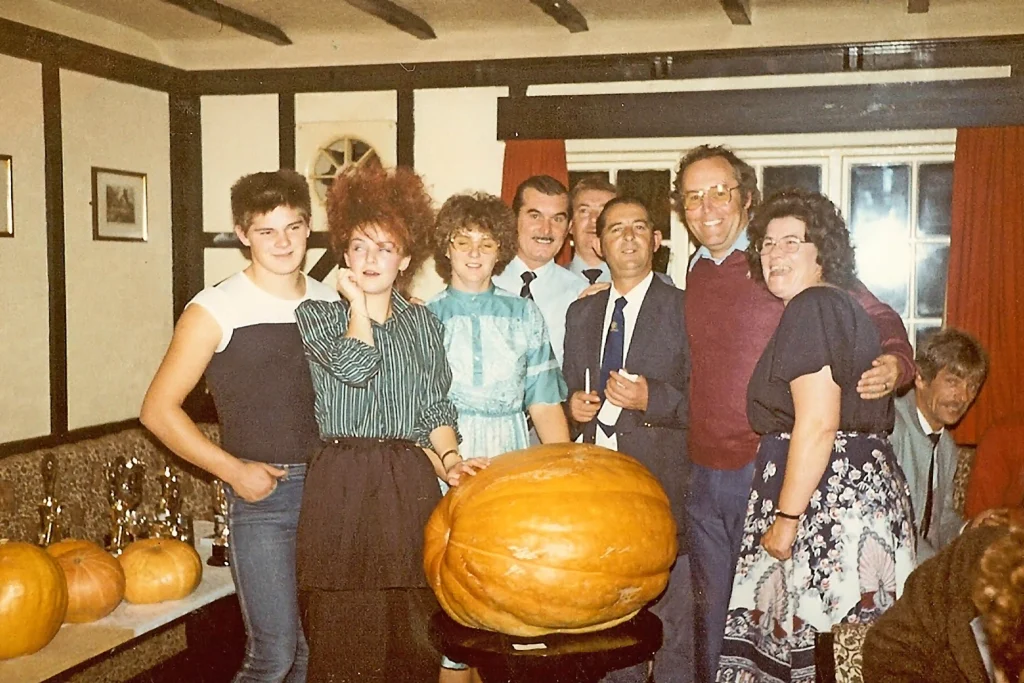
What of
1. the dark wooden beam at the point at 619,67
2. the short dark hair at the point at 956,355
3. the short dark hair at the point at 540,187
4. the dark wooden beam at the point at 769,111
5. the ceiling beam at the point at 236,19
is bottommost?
the short dark hair at the point at 956,355

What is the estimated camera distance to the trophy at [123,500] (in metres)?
3.03

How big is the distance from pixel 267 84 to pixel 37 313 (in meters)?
1.23

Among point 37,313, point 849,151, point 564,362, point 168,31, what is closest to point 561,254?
point 564,362

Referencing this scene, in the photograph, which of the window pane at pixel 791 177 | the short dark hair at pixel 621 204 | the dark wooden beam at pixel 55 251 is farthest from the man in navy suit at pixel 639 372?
the dark wooden beam at pixel 55 251

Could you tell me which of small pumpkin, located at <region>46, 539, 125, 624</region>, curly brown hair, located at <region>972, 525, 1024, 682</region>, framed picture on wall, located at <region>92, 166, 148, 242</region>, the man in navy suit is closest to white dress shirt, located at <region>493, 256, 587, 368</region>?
the man in navy suit

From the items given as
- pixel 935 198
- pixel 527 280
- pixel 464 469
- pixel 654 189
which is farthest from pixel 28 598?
pixel 935 198

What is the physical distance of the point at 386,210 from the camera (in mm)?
2344

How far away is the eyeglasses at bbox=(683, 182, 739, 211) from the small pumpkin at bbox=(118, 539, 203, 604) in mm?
2023

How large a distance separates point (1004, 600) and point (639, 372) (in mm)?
1586

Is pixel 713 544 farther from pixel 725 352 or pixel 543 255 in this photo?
pixel 543 255

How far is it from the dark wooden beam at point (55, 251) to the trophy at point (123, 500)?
36cm

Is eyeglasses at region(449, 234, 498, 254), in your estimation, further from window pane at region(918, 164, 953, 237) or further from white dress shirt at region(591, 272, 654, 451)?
window pane at region(918, 164, 953, 237)

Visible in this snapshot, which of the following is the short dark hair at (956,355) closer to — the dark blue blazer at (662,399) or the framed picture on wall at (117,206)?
the dark blue blazer at (662,399)

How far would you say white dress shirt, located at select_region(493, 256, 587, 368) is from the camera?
302cm
